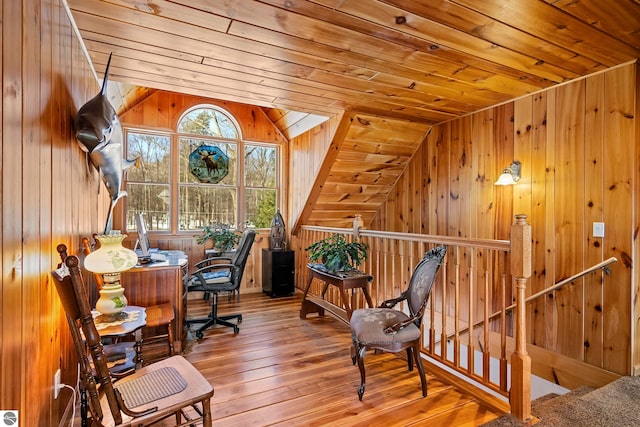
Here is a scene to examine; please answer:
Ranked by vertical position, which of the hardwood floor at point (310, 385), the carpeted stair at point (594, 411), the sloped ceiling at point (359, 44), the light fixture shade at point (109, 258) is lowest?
the hardwood floor at point (310, 385)

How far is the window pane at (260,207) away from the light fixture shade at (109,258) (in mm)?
3218

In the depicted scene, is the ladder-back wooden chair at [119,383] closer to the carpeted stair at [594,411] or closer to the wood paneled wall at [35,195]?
the wood paneled wall at [35,195]

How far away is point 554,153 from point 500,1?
1736 mm

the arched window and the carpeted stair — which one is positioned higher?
the arched window

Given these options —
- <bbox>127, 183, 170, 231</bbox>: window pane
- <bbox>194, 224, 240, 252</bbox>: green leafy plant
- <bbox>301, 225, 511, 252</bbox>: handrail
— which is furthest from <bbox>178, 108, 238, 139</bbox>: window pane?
<bbox>301, 225, 511, 252</bbox>: handrail

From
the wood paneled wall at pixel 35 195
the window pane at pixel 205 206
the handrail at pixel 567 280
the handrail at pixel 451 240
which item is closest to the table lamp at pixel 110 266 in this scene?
the wood paneled wall at pixel 35 195

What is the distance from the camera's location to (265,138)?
202 inches

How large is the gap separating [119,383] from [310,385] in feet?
4.20

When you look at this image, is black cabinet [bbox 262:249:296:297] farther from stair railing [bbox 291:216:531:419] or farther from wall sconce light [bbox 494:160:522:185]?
wall sconce light [bbox 494:160:522:185]

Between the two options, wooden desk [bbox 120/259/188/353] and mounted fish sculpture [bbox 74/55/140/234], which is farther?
wooden desk [bbox 120/259/188/353]

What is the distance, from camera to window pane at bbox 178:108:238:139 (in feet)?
15.3

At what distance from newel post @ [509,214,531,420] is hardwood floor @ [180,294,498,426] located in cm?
20

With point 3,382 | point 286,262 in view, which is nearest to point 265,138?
point 286,262

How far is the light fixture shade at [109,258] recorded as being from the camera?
1763 millimetres
